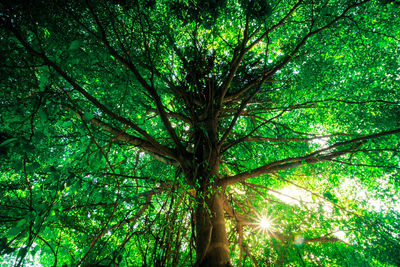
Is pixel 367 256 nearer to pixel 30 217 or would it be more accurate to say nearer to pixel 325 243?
pixel 325 243

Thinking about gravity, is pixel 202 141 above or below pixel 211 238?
above

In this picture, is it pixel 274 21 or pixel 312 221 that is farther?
pixel 274 21

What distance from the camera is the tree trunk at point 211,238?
1891 millimetres

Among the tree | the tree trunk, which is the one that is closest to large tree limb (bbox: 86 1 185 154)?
the tree

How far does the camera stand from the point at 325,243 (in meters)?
3.15

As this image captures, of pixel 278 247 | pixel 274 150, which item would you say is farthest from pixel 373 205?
pixel 278 247

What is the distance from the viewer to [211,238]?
6.98ft

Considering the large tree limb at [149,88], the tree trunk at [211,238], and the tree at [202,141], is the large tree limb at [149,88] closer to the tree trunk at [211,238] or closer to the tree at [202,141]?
the tree at [202,141]

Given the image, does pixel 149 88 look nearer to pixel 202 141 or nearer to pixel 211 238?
pixel 202 141

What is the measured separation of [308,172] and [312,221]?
121 cm

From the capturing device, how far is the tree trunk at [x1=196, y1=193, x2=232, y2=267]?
189 centimetres

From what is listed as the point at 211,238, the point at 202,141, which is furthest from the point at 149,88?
the point at 211,238

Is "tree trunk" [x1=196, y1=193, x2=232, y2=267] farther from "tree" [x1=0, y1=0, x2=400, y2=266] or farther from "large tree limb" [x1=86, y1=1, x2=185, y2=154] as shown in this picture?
"large tree limb" [x1=86, y1=1, x2=185, y2=154]

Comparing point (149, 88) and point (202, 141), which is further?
point (202, 141)
